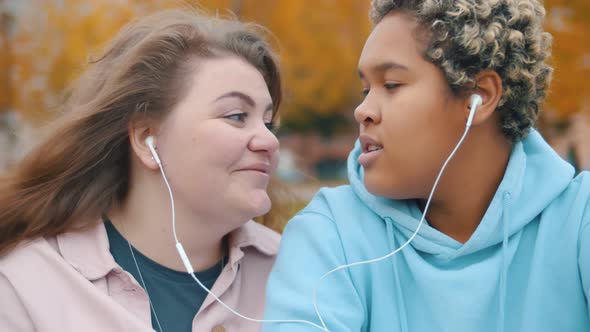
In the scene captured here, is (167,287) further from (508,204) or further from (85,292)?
(508,204)

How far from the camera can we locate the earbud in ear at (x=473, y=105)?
2.31 m

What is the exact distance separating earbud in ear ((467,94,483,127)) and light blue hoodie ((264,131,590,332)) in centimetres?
26

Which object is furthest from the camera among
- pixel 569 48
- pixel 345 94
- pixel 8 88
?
pixel 345 94

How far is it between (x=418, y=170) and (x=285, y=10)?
39.9ft

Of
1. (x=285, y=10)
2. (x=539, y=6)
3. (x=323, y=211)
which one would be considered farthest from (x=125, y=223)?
(x=285, y=10)

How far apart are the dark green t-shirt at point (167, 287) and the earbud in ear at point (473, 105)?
122 cm

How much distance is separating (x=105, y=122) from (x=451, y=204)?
140 centimetres

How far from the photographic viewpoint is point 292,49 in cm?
1578

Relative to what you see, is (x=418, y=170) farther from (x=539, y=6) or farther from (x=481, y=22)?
(x=539, y=6)

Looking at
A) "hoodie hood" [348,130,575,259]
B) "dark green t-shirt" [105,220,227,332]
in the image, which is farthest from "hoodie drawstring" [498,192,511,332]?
"dark green t-shirt" [105,220,227,332]

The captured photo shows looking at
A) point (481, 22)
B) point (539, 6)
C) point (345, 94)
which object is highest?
point (345, 94)

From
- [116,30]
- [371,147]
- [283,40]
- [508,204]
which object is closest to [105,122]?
[371,147]

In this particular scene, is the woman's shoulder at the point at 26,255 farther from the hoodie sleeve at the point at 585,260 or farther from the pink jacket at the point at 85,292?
the hoodie sleeve at the point at 585,260

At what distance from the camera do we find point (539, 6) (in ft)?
8.09
